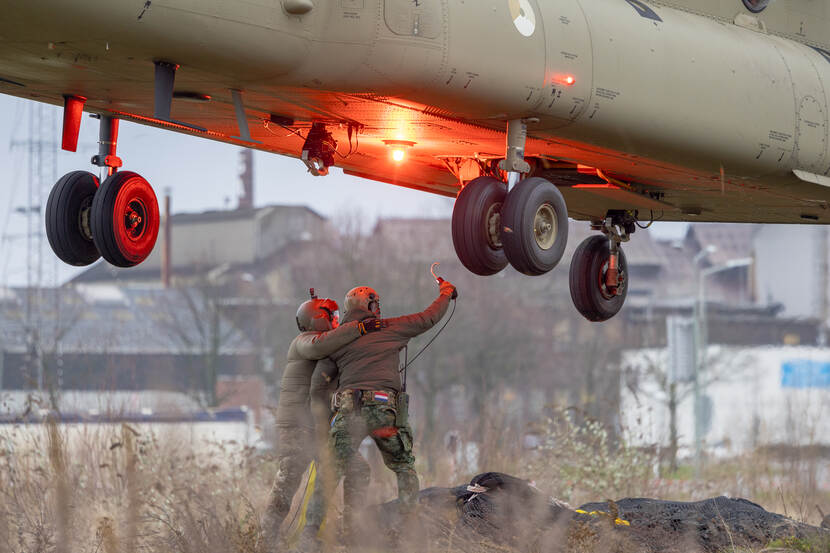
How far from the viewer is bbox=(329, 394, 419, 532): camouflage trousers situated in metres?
9.76

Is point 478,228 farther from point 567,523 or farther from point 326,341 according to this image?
point 567,523

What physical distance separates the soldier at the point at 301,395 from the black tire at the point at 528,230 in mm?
1718

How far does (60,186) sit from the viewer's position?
1006cm

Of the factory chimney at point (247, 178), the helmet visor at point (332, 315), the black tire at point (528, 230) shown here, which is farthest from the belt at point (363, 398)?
the factory chimney at point (247, 178)

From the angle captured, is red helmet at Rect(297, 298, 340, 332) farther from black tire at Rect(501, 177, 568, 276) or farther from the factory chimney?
the factory chimney

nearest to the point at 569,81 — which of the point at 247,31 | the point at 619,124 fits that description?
the point at 619,124

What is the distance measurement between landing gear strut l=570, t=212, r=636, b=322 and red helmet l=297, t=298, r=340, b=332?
3.60 meters

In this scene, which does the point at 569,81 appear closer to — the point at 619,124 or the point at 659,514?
the point at 619,124

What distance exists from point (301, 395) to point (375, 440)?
3.40 ft

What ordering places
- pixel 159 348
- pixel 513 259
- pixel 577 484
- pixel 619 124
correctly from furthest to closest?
1. pixel 159 348
2. pixel 577 484
3. pixel 619 124
4. pixel 513 259

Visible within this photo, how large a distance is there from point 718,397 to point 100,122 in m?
43.0

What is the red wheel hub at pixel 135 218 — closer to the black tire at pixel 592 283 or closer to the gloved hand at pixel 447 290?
the gloved hand at pixel 447 290

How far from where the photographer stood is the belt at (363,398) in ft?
32.8

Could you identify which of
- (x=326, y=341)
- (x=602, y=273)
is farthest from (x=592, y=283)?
(x=326, y=341)
